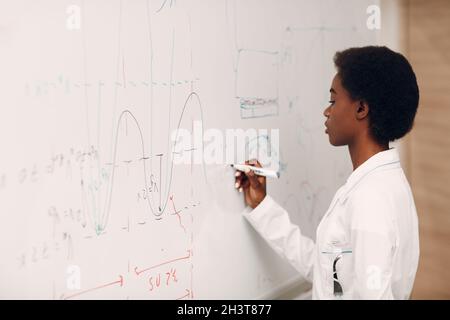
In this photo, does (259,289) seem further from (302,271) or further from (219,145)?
(219,145)

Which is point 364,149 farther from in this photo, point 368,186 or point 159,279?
point 159,279

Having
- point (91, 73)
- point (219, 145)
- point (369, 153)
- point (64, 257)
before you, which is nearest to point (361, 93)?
point (369, 153)

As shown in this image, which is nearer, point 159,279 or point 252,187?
point 159,279

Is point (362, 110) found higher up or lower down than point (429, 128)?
higher up

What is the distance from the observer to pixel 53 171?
0.91 metres

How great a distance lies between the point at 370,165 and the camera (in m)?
1.19

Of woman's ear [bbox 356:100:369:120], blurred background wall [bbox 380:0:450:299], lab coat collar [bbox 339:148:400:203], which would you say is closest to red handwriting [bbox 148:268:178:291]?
lab coat collar [bbox 339:148:400:203]

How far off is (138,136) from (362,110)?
0.53 meters

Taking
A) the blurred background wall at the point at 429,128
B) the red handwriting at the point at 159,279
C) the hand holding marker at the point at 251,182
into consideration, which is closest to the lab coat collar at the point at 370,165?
the hand holding marker at the point at 251,182

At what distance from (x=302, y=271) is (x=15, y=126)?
84 centimetres

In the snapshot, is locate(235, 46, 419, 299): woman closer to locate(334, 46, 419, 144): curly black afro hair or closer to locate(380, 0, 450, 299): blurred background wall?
locate(334, 46, 419, 144): curly black afro hair

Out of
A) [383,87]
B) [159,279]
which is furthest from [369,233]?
[159,279]

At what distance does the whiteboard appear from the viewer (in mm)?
→ 880

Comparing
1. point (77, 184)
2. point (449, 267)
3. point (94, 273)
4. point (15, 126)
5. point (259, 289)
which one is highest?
point (15, 126)
